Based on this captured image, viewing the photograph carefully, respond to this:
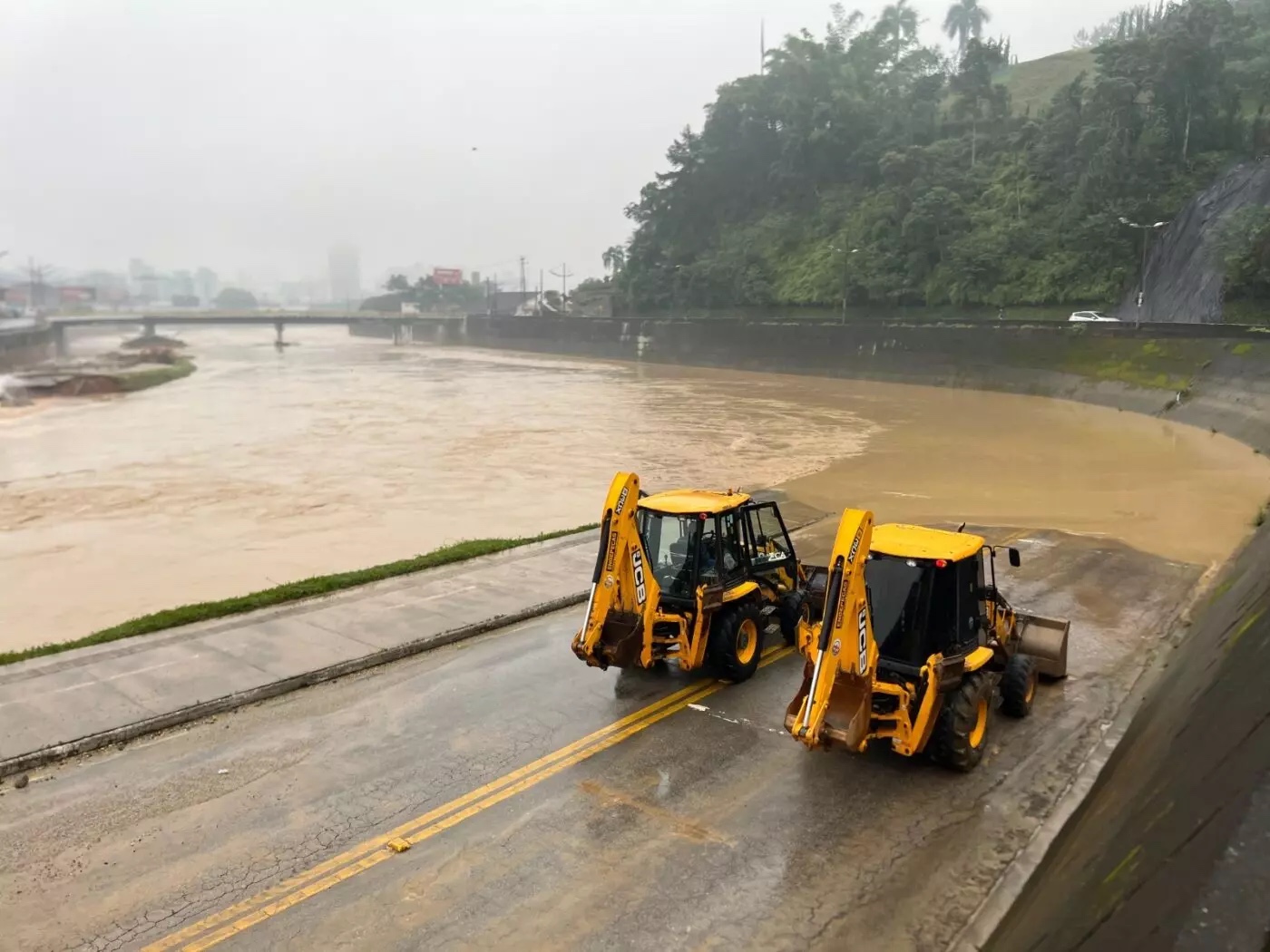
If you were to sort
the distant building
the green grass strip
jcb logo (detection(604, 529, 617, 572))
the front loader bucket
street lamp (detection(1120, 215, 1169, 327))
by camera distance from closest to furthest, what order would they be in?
jcb logo (detection(604, 529, 617, 572)) < the front loader bucket < the green grass strip < street lamp (detection(1120, 215, 1169, 327)) < the distant building

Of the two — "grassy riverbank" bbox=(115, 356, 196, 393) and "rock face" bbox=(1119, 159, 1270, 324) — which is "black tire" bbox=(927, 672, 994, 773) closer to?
"rock face" bbox=(1119, 159, 1270, 324)

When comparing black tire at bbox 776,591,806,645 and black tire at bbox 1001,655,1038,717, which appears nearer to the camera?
black tire at bbox 1001,655,1038,717

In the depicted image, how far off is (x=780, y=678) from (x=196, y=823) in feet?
20.5

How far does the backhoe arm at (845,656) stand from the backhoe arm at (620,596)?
2.39 metres

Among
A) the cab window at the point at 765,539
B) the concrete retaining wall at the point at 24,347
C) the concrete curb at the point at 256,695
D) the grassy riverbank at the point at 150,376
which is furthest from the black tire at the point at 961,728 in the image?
the concrete retaining wall at the point at 24,347

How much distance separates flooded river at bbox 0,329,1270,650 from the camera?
62.4 feet

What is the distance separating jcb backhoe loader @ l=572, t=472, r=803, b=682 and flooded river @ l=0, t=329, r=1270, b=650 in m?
9.80

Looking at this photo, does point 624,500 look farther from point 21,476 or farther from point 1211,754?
point 21,476

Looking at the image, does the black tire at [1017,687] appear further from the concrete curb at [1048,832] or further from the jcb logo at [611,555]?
the jcb logo at [611,555]

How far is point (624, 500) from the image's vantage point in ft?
31.4

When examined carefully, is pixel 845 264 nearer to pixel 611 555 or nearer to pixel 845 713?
pixel 611 555

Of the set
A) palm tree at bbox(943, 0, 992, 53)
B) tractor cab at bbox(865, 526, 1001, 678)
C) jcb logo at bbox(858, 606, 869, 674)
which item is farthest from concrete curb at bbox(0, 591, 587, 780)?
palm tree at bbox(943, 0, 992, 53)

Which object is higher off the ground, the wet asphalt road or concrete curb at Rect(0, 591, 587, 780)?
the wet asphalt road

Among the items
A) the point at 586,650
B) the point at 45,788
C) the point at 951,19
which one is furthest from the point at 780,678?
the point at 951,19
